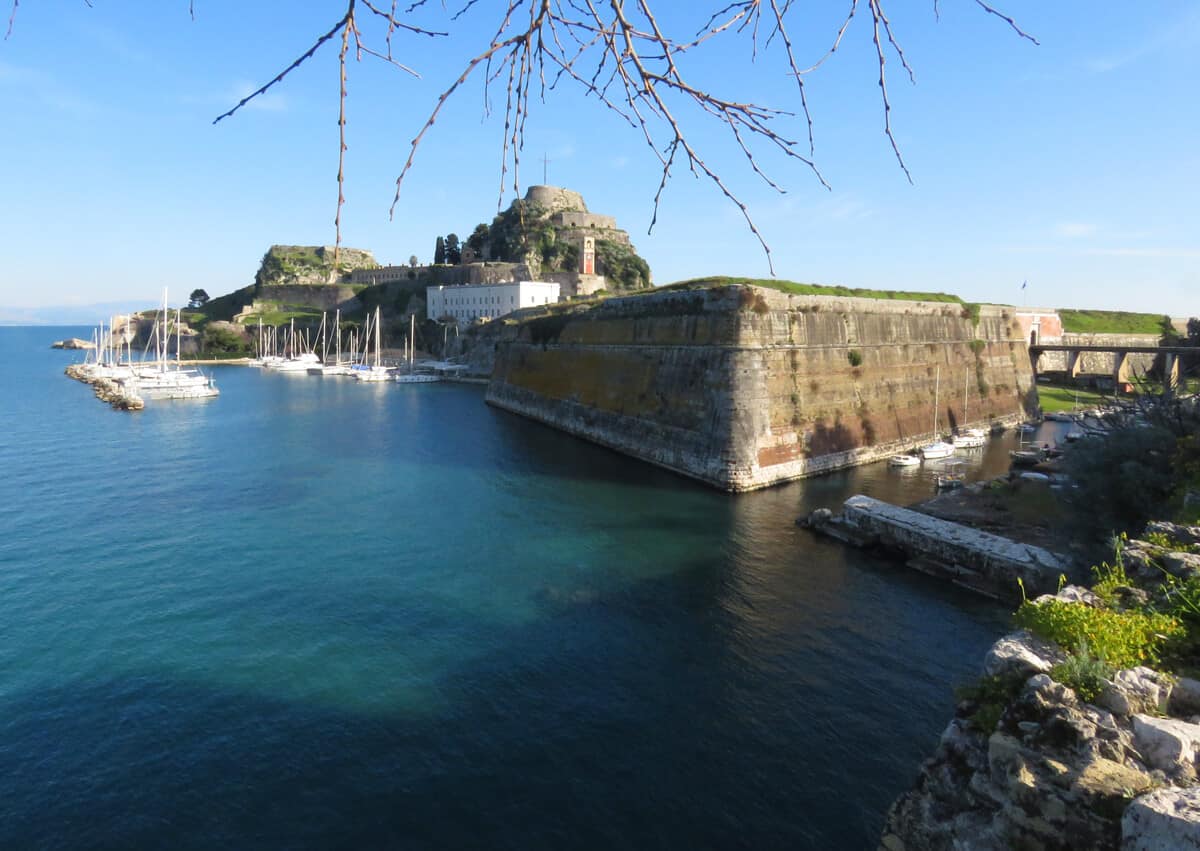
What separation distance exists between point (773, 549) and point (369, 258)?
11326 cm

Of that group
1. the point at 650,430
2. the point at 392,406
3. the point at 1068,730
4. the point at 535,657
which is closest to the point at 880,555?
the point at 535,657

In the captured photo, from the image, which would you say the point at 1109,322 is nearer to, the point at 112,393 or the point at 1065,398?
the point at 1065,398

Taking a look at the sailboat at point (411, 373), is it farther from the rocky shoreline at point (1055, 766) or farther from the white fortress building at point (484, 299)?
the rocky shoreline at point (1055, 766)

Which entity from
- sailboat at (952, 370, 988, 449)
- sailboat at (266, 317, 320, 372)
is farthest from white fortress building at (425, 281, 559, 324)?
sailboat at (952, 370, 988, 449)

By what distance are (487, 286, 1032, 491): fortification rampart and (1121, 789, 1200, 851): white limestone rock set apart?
19088 millimetres

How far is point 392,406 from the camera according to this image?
44969mm

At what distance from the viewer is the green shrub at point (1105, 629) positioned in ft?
12.9

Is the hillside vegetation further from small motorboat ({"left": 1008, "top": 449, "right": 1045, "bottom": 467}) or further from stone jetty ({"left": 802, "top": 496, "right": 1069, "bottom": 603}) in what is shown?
stone jetty ({"left": 802, "top": 496, "right": 1069, "bottom": 603})

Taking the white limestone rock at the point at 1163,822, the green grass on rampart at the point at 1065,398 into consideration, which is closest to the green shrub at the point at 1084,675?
the white limestone rock at the point at 1163,822

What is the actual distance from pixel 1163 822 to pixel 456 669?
9451 millimetres

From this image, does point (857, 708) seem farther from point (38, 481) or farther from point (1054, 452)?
point (38, 481)

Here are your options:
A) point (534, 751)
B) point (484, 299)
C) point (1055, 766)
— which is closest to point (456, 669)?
point (534, 751)

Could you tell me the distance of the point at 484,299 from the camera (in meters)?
71.2

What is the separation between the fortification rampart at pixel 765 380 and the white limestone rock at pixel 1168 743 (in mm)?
18654
